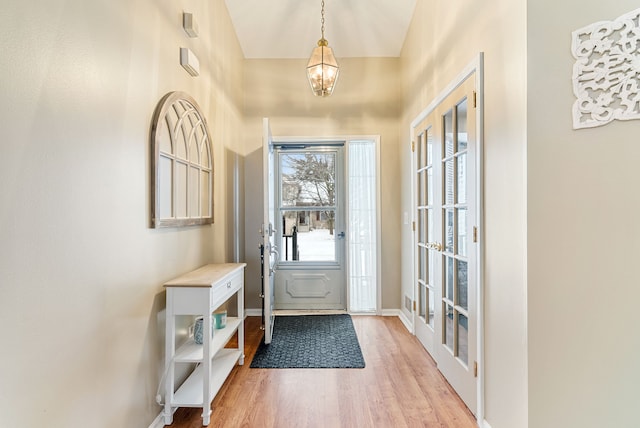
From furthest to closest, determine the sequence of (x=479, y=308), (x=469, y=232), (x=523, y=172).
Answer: (x=469, y=232) < (x=479, y=308) < (x=523, y=172)

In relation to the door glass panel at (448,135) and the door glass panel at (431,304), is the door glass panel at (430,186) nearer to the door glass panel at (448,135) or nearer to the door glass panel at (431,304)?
the door glass panel at (448,135)

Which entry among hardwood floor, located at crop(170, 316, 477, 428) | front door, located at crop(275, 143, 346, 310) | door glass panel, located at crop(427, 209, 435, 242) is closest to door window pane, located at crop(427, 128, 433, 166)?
door glass panel, located at crop(427, 209, 435, 242)

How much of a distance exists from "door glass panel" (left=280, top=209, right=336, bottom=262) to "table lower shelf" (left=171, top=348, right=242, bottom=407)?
1.79m

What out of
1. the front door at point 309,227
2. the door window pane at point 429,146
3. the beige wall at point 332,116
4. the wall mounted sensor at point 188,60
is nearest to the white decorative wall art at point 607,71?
the door window pane at point 429,146

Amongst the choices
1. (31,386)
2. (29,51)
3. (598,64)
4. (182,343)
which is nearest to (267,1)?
(29,51)

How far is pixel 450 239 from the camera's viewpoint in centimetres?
231

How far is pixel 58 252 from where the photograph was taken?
1146 millimetres

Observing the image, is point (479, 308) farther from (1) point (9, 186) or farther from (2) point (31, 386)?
(1) point (9, 186)

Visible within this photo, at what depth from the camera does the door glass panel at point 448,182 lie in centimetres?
228

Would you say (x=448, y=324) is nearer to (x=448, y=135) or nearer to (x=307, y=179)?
(x=448, y=135)

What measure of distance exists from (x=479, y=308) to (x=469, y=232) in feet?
1.48

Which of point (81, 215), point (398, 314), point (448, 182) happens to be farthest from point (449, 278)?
point (81, 215)

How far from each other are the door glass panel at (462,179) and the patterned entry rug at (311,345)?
1540mm

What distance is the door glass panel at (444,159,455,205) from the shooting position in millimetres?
2284
